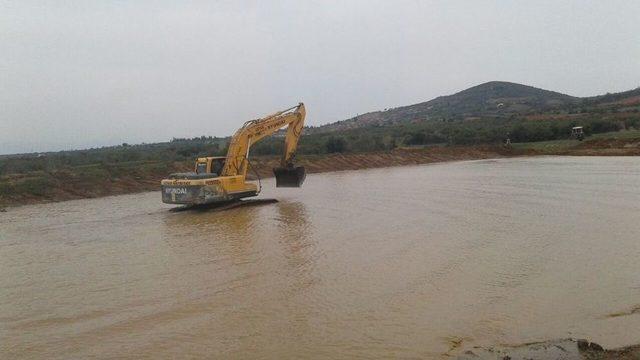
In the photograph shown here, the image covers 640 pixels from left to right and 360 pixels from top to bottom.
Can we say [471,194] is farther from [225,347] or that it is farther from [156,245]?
[225,347]

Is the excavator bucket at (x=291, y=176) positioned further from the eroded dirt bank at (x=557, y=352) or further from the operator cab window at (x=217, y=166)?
the eroded dirt bank at (x=557, y=352)

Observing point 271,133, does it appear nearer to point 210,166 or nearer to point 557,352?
point 210,166

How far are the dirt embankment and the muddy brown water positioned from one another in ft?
29.2

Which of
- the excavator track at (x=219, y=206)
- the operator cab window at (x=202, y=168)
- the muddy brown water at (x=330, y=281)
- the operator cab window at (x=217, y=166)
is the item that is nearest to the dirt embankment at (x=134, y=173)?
the muddy brown water at (x=330, y=281)

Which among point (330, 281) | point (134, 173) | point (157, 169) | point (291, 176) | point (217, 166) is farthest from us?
point (157, 169)

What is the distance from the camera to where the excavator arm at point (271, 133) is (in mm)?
18470

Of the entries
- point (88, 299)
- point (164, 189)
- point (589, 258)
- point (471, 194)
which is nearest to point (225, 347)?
point (88, 299)

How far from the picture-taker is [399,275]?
27.1 feet

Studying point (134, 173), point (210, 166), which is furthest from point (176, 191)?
point (134, 173)

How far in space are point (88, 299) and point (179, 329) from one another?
87.8 inches

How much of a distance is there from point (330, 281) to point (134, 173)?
77.0 feet

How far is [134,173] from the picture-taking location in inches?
1156

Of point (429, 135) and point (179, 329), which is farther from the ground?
point (429, 135)

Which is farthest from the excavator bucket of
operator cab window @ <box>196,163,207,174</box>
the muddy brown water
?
the muddy brown water
